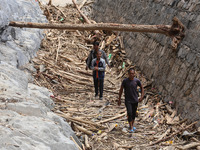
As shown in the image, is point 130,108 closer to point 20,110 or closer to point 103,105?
point 103,105

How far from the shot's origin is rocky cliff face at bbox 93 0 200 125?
7.48 meters

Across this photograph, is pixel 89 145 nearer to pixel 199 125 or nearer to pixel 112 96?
pixel 199 125

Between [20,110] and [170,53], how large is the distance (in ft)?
18.1

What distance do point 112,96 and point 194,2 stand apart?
404 centimetres

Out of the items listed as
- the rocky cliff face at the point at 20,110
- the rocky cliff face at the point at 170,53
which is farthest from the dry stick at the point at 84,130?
the rocky cliff face at the point at 170,53

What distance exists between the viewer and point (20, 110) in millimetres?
5141

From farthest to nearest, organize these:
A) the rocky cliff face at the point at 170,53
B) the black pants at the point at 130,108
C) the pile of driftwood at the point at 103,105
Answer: the rocky cliff face at the point at 170,53
the black pants at the point at 130,108
the pile of driftwood at the point at 103,105

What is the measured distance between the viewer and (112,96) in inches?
377

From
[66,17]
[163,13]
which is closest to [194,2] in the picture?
[163,13]

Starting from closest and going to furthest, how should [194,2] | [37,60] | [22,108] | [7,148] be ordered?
[7,148] < [22,108] < [194,2] < [37,60]

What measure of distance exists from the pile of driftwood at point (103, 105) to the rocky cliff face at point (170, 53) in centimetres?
37

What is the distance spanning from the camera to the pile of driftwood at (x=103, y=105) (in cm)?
665

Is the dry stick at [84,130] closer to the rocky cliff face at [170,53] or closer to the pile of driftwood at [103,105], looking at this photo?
the pile of driftwood at [103,105]

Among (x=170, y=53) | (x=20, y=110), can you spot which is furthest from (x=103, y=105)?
(x=20, y=110)
